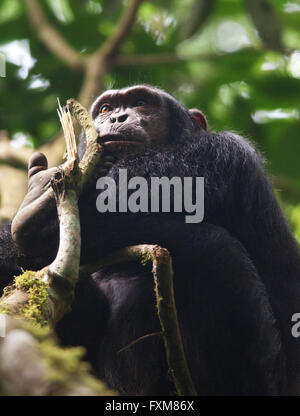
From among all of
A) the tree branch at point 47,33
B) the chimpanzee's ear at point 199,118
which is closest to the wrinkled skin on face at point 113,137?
the chimpanzee's ear at point 199,118

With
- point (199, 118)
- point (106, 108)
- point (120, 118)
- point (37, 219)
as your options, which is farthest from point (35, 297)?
point (199, 118)

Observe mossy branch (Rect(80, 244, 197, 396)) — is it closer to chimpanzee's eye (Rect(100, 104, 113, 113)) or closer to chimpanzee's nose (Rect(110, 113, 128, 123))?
chimpanzee's nose (Rect(110, 113, 128, 123))

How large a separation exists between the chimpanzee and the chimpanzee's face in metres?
0.10

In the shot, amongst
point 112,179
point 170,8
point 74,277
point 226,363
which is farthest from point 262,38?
point 74,277

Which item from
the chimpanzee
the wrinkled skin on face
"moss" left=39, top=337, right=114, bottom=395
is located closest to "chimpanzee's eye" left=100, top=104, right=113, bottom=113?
the wrinkled skin on face

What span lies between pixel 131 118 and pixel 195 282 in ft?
5.34

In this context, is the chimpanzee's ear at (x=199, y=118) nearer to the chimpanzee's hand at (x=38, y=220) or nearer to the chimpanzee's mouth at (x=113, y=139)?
the chimpanzee's mouth at (x=113, y=139)

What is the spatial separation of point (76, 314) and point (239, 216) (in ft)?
4.78

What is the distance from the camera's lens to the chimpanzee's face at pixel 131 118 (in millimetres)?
4973

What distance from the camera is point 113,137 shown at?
16.3ft

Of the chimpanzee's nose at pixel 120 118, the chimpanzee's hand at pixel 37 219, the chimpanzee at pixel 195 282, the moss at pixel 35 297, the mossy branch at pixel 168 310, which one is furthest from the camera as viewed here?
the chimpanzee's nose at pixel 120 118

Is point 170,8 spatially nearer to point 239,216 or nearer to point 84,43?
point 84,43

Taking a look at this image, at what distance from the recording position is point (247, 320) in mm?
4348

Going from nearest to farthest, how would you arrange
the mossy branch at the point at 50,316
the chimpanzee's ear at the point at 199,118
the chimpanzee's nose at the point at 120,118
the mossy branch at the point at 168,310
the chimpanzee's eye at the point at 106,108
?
the mossy branch at the point at 50,316 < the mossy branch at the point at 168,310 < the chimpanzee's nose at the point at 120,118 < the chimpanzee's eye at the point at 106,108 < the chimpanzee's ear at the point at 199,118
